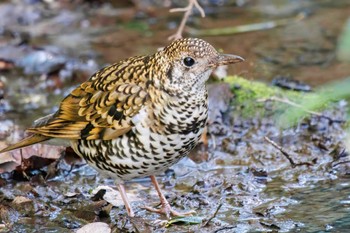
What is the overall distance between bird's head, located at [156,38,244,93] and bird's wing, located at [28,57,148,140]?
239 millimetres

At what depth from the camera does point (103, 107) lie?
489cm

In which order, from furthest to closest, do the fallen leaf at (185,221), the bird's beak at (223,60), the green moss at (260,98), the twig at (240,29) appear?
the twig at (240,29) → the green moss at (260,98) → the fallen leaf at (185,221) → the bird's beak at (223,60)

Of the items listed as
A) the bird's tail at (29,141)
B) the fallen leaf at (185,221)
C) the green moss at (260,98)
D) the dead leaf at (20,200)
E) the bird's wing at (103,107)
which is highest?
the bird's wing at (103,107)

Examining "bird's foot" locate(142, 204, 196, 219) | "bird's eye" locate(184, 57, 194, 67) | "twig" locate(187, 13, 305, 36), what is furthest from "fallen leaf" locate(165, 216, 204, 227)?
"twig" locate(187, 13, 305, 36)

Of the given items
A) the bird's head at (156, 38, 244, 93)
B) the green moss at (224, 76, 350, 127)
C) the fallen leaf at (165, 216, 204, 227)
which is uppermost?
the bird's head at (156, 38, 244, 93)

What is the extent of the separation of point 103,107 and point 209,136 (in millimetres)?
1799

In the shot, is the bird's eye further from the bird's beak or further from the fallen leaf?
Result: the fallen leaf

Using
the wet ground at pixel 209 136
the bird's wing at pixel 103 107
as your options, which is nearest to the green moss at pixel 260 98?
the wet ground at pixel 209 136

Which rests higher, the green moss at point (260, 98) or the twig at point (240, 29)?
the twig at point (240, 29)

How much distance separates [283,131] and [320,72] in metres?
1.57

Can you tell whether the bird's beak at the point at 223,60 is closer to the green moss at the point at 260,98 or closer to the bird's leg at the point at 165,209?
the bird's leg at the point at 165,209

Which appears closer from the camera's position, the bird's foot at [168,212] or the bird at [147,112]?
the bird at [147,112]

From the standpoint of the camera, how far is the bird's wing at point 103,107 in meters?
4.68

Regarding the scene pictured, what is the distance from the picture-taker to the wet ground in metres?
5.02
